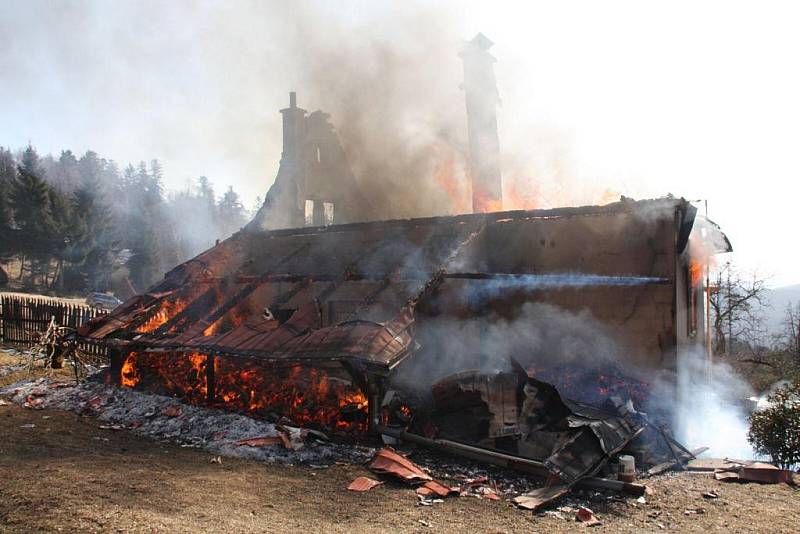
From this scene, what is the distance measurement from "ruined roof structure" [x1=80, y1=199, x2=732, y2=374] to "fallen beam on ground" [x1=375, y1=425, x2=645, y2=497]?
1255 millimetres

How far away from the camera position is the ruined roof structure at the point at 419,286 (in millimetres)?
8070

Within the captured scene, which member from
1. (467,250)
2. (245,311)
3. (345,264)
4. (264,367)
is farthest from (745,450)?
(245,311)

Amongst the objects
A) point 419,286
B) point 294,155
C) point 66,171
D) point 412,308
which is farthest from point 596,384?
point 66,171

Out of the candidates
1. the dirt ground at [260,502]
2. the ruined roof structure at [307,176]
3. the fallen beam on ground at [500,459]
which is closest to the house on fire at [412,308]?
the fallen beam on ground at [500,459]

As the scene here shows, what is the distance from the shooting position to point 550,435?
22.3 ft

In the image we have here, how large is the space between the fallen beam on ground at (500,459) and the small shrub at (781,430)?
4.59m

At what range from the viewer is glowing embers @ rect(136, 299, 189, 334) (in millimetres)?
10615

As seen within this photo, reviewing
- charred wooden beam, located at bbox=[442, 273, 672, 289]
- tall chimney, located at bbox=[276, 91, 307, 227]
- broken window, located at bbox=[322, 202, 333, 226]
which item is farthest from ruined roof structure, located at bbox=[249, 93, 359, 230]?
charred wooden beam, located at bbox=[442, 273, 672, 289]

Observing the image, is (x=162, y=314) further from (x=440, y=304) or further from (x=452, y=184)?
(x=452, y=184)

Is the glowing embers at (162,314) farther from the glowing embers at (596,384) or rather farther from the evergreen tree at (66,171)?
the evergreen tree at (66,171)

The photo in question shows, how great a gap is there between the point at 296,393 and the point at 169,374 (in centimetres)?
335

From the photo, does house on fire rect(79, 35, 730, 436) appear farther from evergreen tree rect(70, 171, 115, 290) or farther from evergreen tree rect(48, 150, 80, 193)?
evergreen tree rect(48, 150, 80, 193)

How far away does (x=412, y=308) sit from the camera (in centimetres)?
855

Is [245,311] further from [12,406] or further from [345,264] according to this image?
[12,406]
